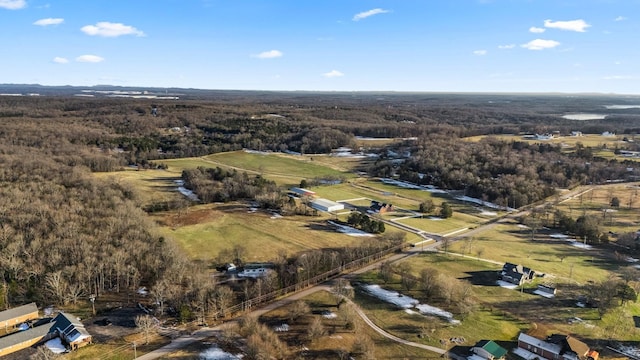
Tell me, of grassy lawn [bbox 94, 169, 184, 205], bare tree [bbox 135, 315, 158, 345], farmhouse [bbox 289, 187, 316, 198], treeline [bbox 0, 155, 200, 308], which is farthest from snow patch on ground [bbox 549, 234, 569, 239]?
grassy lawn [bbox 94, 169, 184, 205]

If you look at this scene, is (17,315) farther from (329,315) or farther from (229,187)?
(229,187)

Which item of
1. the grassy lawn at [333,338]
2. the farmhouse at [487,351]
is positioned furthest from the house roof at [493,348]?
the grassy lawn at [333,338]

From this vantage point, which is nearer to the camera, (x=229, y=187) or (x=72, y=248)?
(x=72, y=248)

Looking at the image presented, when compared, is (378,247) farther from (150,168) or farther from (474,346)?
(150,168)

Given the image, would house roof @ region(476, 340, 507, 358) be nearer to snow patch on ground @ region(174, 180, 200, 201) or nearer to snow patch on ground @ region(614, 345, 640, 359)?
snow patch on ground @ region(614, 345, 640, 359)

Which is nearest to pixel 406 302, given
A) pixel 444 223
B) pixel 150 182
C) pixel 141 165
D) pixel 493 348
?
pixel 493 348

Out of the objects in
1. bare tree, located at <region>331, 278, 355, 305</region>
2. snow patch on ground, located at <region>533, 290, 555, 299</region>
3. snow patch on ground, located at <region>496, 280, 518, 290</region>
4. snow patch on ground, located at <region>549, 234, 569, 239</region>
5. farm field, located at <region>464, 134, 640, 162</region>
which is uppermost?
farm field, located at <region>464, 134, 640, 162</region>

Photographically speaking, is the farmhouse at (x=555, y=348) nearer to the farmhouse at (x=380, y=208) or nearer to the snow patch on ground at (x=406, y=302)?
the snow patch on ground at (x=406, y=302)
